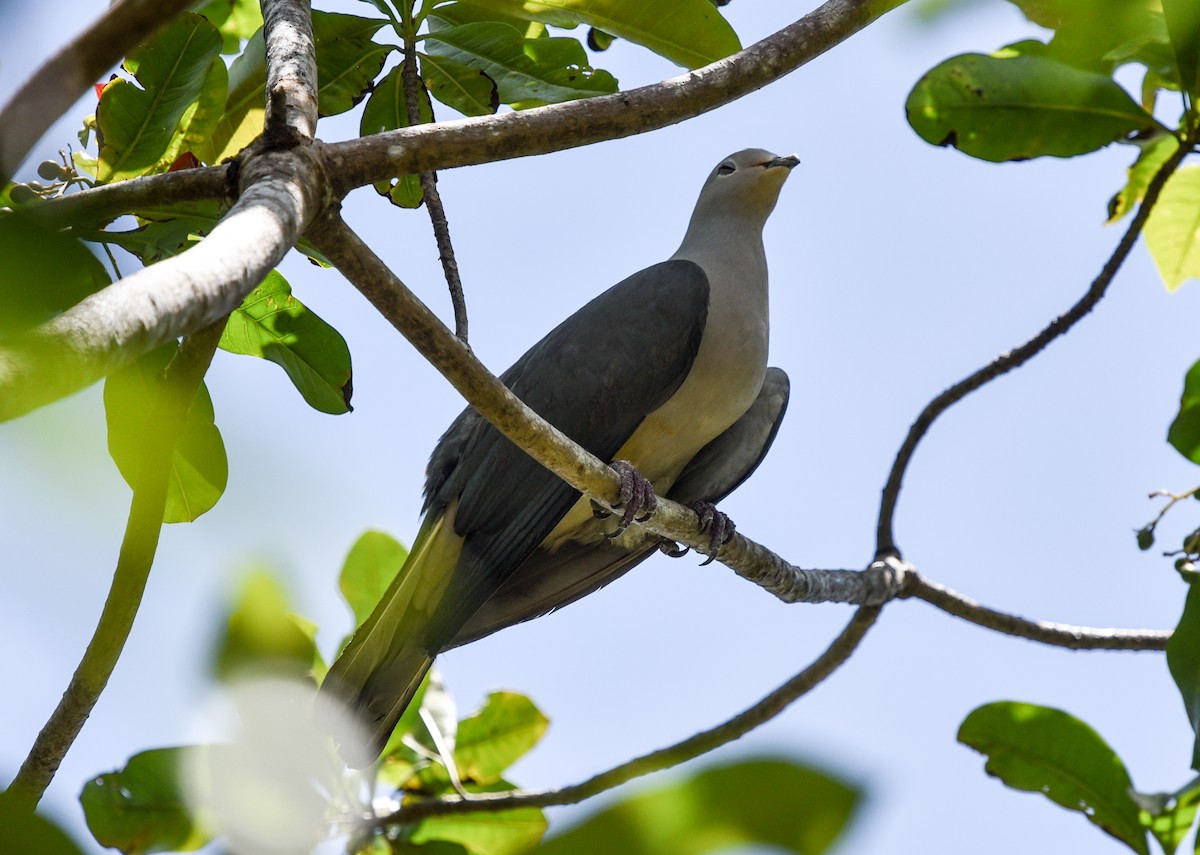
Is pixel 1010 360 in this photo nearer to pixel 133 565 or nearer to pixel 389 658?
pixel 389 658

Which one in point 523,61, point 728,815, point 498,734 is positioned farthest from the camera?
point 498,734

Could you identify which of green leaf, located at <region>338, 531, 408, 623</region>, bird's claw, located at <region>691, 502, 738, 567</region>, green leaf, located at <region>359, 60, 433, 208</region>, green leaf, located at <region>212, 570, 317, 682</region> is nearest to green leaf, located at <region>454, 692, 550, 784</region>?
green leaf, located at <region>338, 531, 408, 623</region>

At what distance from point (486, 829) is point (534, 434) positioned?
1.81 metres

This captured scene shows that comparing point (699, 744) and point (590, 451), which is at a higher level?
point (590, 451)

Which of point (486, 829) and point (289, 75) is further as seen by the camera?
point (486, 829)

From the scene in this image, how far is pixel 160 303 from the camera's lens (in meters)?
1.16

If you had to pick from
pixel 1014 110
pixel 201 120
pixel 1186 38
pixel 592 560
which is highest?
pixel 1014 110

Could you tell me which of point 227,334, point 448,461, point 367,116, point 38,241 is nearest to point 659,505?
point 448,461

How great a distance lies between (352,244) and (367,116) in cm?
168

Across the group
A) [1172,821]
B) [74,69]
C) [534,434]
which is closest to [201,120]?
[534,434]

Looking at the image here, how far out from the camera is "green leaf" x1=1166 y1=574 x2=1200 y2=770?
204 centimetres

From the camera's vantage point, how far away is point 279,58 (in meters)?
2.27

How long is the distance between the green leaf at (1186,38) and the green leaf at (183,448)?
2243 millimetres

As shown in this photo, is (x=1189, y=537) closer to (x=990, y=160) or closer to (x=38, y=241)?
(x=990, y=160)
